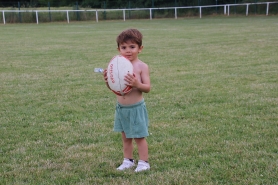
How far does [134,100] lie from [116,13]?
41.9 m

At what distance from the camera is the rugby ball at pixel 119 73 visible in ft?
12.2

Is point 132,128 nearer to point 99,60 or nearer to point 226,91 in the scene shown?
point 226,91

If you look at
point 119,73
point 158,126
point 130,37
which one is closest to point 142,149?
point 119,73

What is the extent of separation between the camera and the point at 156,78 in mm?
9180

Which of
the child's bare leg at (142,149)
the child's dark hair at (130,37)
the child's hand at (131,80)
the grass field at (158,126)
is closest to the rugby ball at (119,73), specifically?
the child's hand at (131,80)

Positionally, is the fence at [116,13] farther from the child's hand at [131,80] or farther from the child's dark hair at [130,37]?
the child's hand at [131,80]

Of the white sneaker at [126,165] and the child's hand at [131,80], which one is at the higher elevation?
the child's hand at [131,80]

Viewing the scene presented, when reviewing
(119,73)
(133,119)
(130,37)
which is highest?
(130,37)

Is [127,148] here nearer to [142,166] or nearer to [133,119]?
[142,166]

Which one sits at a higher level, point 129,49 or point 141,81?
point 129,49

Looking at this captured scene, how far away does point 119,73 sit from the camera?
3.75m

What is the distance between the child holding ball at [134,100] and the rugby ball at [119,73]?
0.06m

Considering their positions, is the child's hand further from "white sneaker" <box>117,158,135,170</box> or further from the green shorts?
"white sneaker" <box>117,158,135,170</box>

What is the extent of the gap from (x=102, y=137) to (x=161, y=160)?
1115 mm
